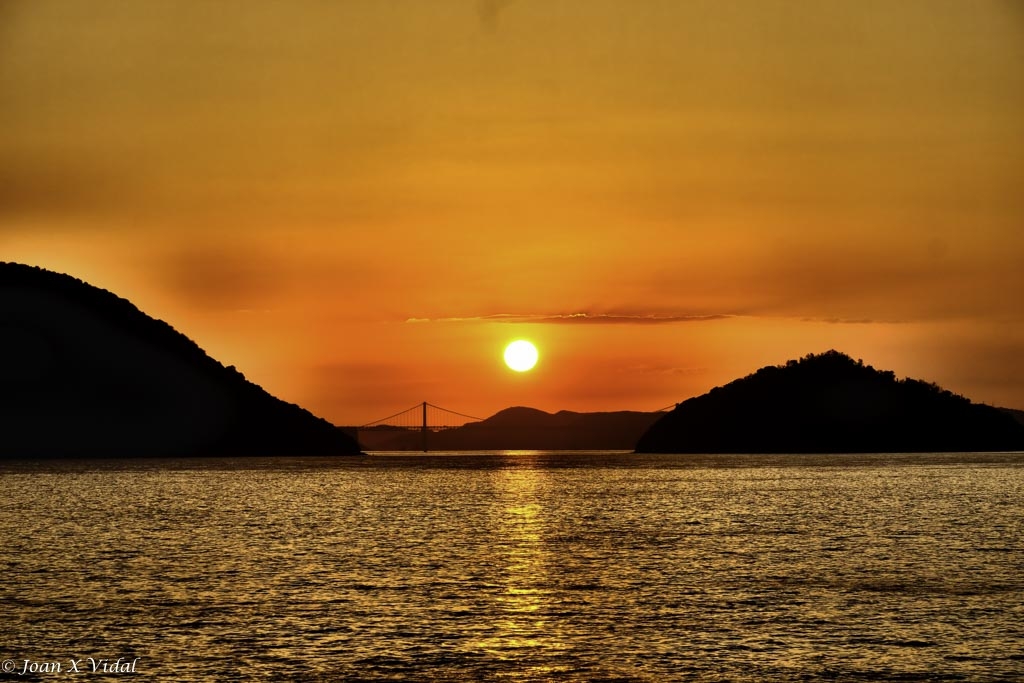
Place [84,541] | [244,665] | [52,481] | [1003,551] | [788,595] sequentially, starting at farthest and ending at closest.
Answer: [52,481]
[84,541]
[1003,551]
[788,595]
[244,665]

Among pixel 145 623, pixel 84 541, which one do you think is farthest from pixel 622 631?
pixel 84 541

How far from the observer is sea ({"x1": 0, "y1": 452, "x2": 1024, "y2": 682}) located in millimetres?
33406

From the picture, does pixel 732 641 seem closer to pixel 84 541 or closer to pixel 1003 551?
pixel 1003 551

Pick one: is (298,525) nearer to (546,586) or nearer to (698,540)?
(698,540)

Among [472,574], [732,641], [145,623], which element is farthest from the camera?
[472,574]

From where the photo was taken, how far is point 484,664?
33250mm

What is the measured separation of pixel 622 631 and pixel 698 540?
35.8 meters

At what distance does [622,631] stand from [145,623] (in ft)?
47.4

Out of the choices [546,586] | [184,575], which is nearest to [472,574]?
[546,586]

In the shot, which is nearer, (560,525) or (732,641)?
(732,641)

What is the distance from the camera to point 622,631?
3897 cm

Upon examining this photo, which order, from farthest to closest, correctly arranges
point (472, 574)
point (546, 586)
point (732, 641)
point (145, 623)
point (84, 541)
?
point (84, 541)
point (472, 574)
point (546, 586)
point (145, 623)
point (732, 641)

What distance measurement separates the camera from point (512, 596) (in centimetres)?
4747

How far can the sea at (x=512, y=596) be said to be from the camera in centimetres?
3341
